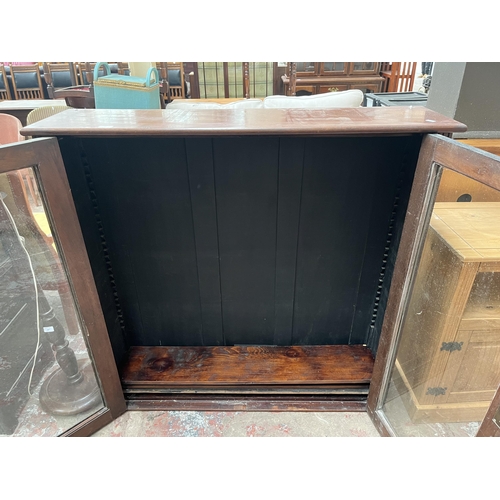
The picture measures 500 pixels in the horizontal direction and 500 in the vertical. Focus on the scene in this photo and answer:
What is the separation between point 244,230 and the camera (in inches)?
55.4

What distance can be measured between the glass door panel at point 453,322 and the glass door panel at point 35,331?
1099mm

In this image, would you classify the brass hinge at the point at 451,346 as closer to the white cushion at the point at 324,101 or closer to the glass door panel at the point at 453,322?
the glass door panel at the point at 453,322

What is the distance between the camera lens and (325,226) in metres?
1.39

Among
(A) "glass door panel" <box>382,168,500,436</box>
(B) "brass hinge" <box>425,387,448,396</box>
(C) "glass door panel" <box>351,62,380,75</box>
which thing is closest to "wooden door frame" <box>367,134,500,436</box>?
(A) "glass door panel" <box>382,168,500,436</box>

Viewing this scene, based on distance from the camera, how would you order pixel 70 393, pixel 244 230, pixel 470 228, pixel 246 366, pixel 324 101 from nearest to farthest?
pixel 470 228
pixel 70 393
pixel 244 230
pixel 246 366
pixel 324 101

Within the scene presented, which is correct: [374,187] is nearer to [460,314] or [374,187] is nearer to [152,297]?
[460,314]

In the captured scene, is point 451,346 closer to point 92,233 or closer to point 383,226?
point 383,226

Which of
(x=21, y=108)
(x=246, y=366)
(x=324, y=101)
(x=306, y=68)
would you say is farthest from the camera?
(x=306, y=68)

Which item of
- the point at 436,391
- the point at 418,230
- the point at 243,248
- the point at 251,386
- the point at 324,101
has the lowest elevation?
the point at 251,386

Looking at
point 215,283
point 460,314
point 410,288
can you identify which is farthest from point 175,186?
point 460,314

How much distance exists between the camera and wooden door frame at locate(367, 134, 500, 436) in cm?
79

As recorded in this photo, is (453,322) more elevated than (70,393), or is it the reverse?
(453,322)

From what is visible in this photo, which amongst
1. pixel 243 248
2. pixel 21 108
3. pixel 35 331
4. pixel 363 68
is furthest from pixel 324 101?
pixel 363 68

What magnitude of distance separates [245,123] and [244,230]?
46cm
